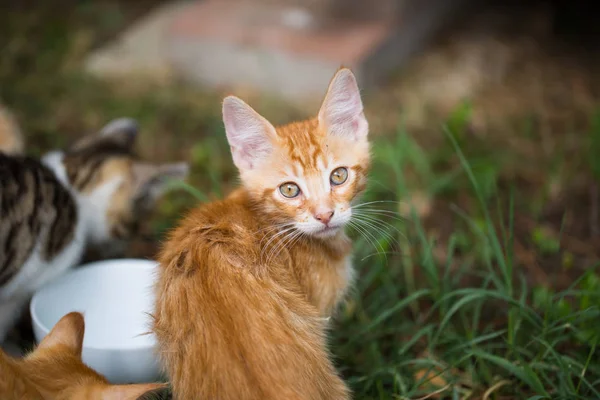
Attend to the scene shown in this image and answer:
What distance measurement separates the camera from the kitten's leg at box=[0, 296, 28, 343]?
2.61 m

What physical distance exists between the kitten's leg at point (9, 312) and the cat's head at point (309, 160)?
104cm

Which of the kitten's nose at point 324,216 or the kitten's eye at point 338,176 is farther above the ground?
the kitten's eye at point 338,176

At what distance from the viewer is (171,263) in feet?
6.78

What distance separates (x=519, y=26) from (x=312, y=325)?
4143 mm

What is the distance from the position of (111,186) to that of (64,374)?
1.35m

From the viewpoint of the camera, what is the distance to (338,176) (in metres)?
2.32

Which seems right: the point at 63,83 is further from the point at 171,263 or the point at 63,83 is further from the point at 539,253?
the point at 539,253

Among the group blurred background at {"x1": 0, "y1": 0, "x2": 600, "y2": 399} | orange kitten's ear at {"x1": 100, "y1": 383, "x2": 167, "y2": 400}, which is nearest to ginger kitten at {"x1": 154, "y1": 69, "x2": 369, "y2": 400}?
orange kitten's ear at {"x1": 100, "y1": 383, "x2": 167, "y2": 400}

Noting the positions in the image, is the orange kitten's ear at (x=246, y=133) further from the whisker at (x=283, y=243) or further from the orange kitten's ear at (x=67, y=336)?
the orange kitten's ear at (x=67, y=336)

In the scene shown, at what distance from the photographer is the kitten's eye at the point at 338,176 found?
2303 millimetres

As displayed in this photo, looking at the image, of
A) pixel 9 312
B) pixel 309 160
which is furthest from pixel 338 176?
pixel 9 312

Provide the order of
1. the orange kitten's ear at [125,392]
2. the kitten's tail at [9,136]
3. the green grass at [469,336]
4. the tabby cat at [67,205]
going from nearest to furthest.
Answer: the orange kitten's ear at [125,392] → the green grass at [469,336] → the tabby cat at [67,205] → the kitten's tail at [9,136]

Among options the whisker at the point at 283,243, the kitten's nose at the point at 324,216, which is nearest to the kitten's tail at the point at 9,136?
the whisker at the point at 283,243

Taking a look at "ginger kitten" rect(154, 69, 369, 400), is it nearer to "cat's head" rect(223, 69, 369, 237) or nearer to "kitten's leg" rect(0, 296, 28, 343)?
"cat's head" rect(223, 69, 369, 237)
